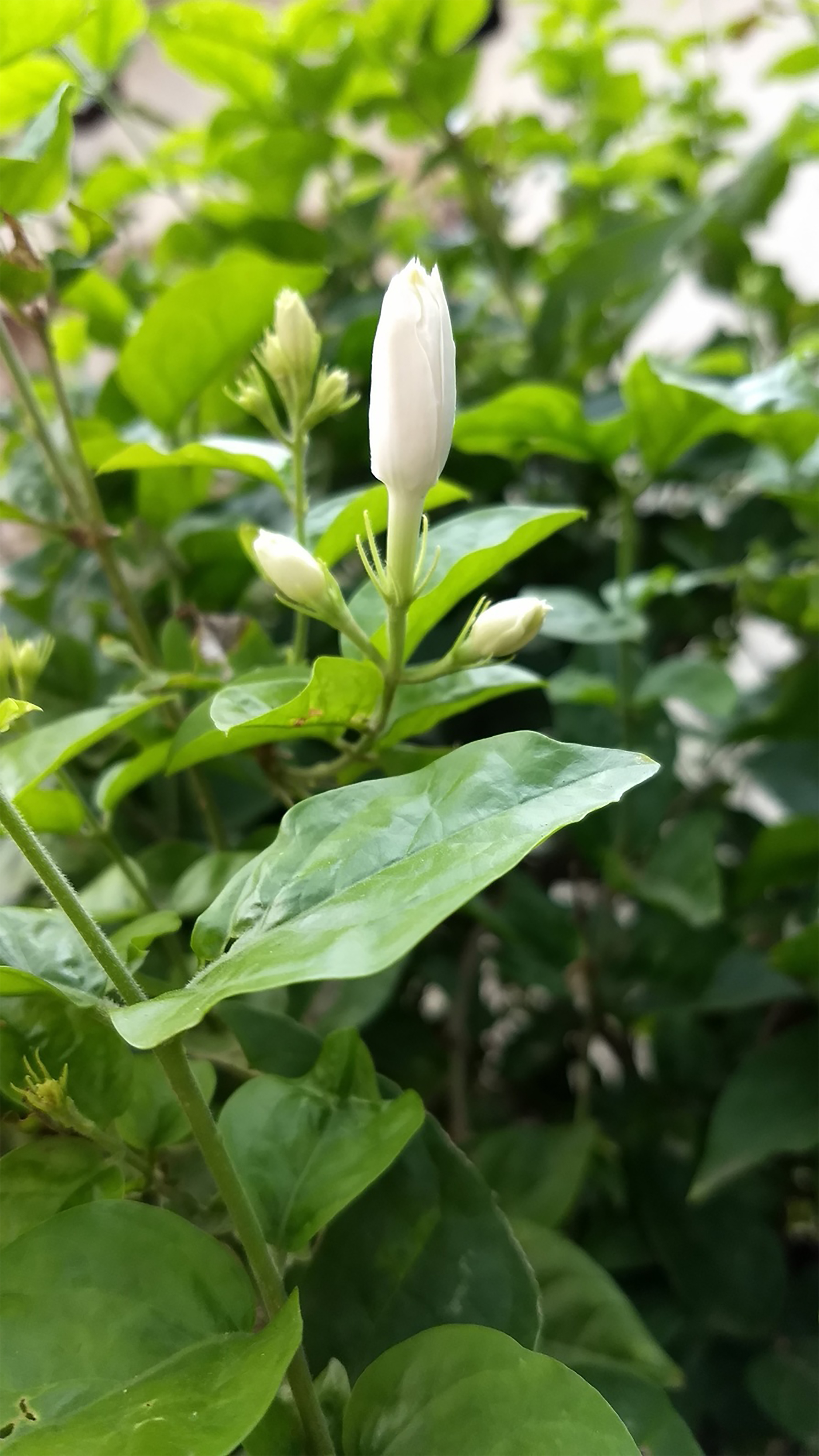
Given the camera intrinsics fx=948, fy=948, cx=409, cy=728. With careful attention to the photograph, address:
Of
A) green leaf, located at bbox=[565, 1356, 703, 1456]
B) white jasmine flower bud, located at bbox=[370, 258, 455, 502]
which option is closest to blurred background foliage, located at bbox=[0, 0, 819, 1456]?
green leaf, located at bbox=[565, 1356, 703, 1456]

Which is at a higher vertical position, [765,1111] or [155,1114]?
[155,1114]

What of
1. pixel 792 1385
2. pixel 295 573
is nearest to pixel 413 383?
pixel 295 573

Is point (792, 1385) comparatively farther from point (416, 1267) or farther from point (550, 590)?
point (550, 590)

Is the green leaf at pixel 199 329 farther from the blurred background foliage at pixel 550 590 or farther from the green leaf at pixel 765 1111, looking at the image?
the green leaf at pixel 765 1111

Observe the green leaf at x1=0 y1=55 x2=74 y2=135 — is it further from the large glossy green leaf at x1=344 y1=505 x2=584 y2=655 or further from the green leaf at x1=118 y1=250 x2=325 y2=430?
the large glossy green leaf at x1=344 y1=505 x2=584 y2=655

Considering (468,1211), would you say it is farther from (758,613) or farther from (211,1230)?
(758,613)

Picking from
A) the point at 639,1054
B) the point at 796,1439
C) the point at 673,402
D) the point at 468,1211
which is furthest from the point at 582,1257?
the point at 639,1054
